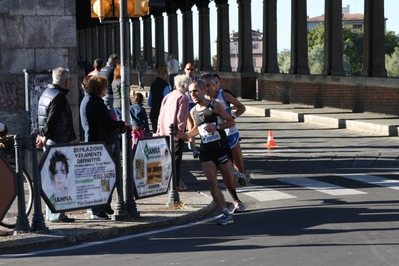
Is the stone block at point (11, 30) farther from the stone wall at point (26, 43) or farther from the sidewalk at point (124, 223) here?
the sidewalk at point (124, 223)

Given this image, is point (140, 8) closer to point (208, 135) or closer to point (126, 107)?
point (126, 107)

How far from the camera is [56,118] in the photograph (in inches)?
455

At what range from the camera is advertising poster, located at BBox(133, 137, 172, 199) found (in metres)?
12.5

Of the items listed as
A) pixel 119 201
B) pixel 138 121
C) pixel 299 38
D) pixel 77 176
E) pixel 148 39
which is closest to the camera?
pixel 77 176

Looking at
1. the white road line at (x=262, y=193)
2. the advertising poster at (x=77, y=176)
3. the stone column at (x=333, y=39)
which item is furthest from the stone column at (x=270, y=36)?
the advertising poster at (x=77, y=176)

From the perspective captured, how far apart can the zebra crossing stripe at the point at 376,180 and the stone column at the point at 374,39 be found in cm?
1497

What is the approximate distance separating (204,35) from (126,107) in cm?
4405

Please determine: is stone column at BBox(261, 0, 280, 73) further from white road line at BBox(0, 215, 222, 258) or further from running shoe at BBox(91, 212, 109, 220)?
running shoe at BBox(91, 212, 109, 220)

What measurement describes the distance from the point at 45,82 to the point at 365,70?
690 inches

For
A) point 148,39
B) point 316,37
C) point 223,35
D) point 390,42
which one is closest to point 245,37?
point 223,35

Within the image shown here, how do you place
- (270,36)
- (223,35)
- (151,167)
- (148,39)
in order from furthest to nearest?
(148,39), (223,35), (270,36), (151,167)

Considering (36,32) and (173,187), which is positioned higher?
(36,32)

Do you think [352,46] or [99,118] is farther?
[352,46]

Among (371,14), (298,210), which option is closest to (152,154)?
(298,210)
